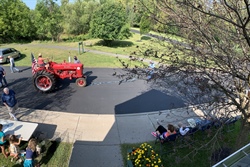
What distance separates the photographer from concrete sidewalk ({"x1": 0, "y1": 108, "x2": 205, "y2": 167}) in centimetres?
674

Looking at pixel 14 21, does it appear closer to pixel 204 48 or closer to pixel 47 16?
pixel 47 16

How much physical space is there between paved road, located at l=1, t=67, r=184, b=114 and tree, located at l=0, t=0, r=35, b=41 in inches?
717

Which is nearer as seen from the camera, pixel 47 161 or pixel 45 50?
pixel 47 161

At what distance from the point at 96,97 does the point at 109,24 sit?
1517cm

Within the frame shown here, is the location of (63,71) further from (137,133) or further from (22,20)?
(22,20)

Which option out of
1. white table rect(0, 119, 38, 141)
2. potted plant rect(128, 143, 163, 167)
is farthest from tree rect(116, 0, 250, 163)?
white table rect(0, 119, 38, 141)

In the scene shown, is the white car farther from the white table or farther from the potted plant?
the potted plant

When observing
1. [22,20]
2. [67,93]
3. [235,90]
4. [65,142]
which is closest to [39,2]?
[22,20]

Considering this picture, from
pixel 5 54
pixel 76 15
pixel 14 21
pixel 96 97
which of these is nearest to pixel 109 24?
pixel 76 15

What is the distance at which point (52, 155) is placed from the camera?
6.65m

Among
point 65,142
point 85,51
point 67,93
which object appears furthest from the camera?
point 85,51

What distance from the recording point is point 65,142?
7.32 m

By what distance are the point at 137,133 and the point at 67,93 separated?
5.11m

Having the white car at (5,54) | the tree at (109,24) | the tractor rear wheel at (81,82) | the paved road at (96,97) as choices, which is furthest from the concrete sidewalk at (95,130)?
the tree at (109,24)
